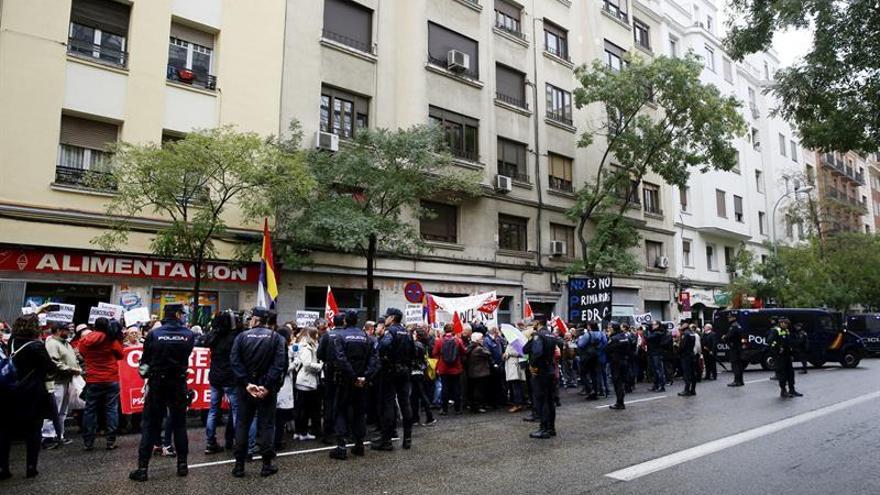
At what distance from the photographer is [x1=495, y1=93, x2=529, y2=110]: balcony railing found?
24.1 meters

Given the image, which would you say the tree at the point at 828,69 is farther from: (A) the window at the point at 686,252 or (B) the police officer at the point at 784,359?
(A) the window at the point at 686,252

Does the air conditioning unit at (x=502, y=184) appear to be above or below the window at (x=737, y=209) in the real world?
below

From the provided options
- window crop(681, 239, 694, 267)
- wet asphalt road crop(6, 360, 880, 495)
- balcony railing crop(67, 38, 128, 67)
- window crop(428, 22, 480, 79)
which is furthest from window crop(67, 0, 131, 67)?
window crop(681, 239, 694, 267)

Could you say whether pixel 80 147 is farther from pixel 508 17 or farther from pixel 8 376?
pixel 508 17

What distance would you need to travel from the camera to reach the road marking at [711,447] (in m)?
6.72

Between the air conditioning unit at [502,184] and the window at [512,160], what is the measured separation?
0.86m

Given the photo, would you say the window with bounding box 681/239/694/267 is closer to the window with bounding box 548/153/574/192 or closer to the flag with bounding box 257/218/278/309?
the window with bounding box 548/153/574/192

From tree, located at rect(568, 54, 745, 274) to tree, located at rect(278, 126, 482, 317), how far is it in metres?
8.77

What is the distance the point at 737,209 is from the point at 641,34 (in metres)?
13.2

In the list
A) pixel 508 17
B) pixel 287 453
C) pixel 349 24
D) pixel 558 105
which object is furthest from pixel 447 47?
pixel 287 453

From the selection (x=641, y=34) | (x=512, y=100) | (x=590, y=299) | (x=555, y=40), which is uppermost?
(x=641, y=34)

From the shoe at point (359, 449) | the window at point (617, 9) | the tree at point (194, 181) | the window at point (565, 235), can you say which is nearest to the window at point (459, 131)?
the window at point (565, 235)

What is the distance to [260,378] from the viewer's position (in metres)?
7.05

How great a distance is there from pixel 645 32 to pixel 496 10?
12093mm
